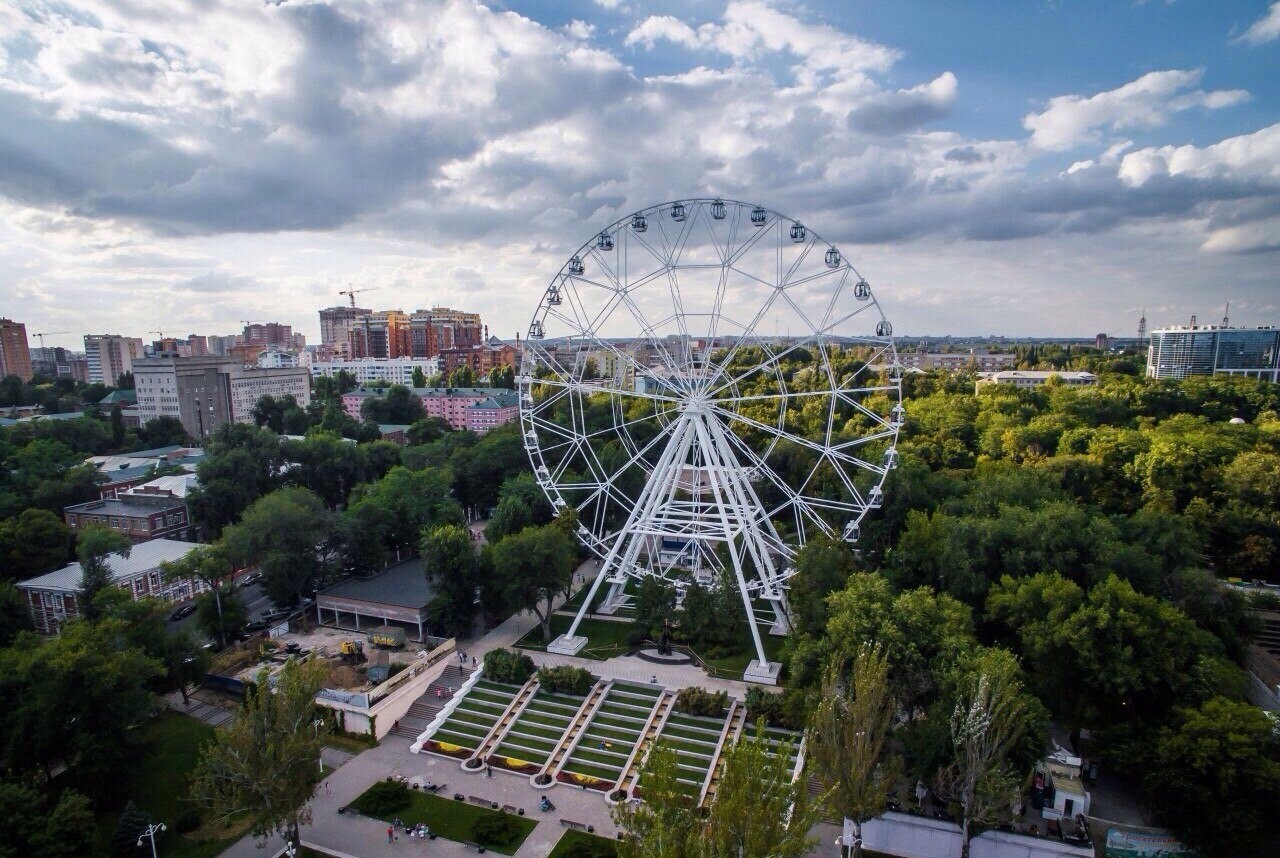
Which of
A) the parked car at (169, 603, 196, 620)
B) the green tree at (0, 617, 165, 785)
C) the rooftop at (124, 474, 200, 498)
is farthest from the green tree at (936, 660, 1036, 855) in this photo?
the rooftop at (124, 474, 200, 498)

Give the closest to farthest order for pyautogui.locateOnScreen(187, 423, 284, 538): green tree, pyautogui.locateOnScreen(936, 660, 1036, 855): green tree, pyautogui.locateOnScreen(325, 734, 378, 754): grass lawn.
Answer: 1. pyautogui.locateOnScreen(936, 660, 1036, 855): green tree
2. pyautogui.locateOnScreen(325, 734, 378, 754): grass lawn
3. pyautogui.locateOnScreen(187, 423, 284, 538): green tree

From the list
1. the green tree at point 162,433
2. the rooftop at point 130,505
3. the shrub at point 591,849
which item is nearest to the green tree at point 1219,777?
the shrub at point 591,849

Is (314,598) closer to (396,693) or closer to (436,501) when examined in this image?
(436,501)

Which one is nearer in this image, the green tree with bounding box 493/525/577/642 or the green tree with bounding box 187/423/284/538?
the green tree with bounding box 493/525/577/642

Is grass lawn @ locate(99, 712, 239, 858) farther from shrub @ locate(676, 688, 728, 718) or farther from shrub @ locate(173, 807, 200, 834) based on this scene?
shrub @ locate(676, 688, 728, 718)

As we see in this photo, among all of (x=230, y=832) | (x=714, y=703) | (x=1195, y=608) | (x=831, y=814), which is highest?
(x=1195, y=608)

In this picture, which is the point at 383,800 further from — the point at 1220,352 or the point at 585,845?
the point at 1220,352

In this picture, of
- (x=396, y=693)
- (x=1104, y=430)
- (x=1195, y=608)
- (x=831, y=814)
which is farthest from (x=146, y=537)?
(x=1104, y=430)
